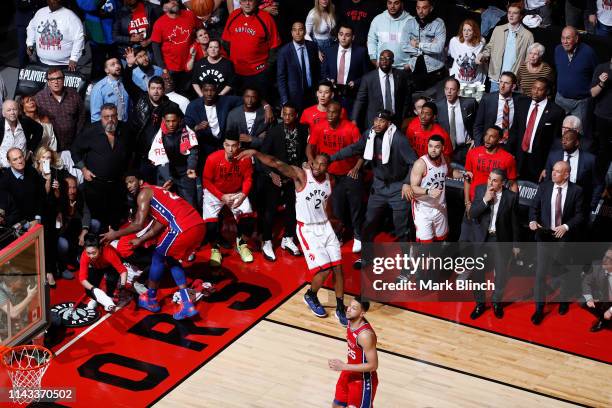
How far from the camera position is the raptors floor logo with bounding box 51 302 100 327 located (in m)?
12.4

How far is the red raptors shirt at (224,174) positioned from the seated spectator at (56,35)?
3.17 meters

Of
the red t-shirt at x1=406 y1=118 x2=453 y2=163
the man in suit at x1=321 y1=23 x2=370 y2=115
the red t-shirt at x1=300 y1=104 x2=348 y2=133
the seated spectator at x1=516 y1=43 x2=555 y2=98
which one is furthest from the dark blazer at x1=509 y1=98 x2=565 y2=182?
the man in suit at x1=321 y1=23 x2=370 y2=115

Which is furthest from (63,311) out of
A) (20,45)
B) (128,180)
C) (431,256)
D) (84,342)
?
(20,45)

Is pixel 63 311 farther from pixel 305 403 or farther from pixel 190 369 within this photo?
pixel 305 403

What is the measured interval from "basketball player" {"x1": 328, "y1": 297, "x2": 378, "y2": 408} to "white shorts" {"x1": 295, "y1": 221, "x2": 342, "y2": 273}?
227cm

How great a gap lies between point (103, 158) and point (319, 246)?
289 centimetres

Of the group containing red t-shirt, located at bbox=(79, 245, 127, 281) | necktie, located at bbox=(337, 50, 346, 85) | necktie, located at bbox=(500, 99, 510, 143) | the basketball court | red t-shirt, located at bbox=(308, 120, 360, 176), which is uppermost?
necktie, located at bbox=(337, 50, 346, 85)

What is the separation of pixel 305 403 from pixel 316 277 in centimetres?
176

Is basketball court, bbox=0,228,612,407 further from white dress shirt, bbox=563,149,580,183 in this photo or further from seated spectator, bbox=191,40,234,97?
seated spectator, bbox=191,40,234,97

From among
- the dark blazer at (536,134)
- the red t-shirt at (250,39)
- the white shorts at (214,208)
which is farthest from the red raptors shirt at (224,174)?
the dark blazer at (536,134)

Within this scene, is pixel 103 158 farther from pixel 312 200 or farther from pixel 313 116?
pixel 312 200

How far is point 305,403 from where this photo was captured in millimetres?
11078

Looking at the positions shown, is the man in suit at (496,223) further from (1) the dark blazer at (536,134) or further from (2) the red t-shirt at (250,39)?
(2) the red t-shirt at (250,39)

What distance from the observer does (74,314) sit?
492 inches
